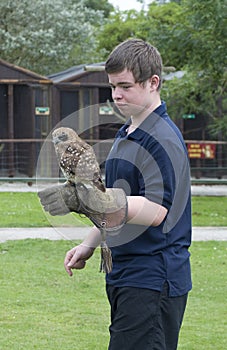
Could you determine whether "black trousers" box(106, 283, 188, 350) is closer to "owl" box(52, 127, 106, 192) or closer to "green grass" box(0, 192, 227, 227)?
"owl" box(52, 127, 106, 192)

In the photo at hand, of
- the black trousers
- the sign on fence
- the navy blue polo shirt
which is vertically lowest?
the sign on fence

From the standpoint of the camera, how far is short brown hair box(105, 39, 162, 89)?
11.3ft

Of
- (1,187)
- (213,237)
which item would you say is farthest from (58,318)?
(1,187)

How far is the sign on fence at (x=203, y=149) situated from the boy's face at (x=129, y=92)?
19.4 meters

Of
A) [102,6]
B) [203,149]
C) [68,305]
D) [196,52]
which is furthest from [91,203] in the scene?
[102,6]

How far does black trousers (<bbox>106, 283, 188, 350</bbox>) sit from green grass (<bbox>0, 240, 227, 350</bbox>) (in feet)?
10.3

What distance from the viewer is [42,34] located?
31031 mm

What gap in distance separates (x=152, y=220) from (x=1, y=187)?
17625 mm

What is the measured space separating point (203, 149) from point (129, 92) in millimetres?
19626

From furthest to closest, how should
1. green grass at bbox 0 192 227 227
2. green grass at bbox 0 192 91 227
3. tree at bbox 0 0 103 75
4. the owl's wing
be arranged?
tree at bbox 0 0 103 75 < green grass at bbox 0 192 227 227 < green grass at bbox 0 192 91 227 < the owl's wing

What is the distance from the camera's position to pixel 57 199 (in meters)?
3.35

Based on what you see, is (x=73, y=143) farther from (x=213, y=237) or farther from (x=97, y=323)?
(x=213, y=237)

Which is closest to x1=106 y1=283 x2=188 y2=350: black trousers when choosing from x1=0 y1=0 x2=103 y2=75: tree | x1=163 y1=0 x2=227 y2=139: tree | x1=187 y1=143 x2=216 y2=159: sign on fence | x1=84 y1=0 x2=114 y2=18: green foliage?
x1=163 y1=0 x2=227 y2=139: tree

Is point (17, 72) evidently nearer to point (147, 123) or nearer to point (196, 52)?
point (196, 52)
